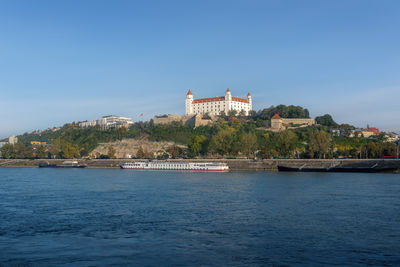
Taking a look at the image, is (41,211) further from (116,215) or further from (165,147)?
(165,147)

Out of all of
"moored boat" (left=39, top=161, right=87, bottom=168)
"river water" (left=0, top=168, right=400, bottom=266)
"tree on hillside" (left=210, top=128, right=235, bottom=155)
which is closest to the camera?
"river water" (left=0, top=168, right=400, bottom=266)

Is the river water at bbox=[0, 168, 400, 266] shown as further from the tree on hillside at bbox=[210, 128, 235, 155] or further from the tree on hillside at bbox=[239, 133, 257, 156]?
the tree on hillside at bbox=[210, 128, 235, 155]

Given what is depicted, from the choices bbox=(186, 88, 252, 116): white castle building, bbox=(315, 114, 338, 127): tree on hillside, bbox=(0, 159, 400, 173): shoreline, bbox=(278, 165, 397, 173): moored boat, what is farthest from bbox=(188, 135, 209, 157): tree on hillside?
bbox=(315, 114, 338, 127): tree on hillside

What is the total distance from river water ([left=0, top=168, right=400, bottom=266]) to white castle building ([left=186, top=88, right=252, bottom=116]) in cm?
9189

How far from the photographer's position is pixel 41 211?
21.4 meters

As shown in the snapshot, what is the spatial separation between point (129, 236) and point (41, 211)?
806 centimetres

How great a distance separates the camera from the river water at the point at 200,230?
1306 centimetres

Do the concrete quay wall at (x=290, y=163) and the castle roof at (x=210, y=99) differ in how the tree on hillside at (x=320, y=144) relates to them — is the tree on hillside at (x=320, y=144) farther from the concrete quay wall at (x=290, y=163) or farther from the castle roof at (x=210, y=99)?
the castle roof at (x=210, y=99)

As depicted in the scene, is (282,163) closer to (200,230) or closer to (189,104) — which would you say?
(200,230)

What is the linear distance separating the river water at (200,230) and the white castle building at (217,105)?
91.9m

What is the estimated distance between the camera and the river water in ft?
42.9

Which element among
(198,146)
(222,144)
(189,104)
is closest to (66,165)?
(198,146)

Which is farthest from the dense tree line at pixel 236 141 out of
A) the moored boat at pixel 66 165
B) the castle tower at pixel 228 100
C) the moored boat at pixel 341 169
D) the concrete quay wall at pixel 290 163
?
the moored boat at pixel 66 165

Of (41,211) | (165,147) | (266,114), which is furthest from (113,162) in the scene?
(41,211)
